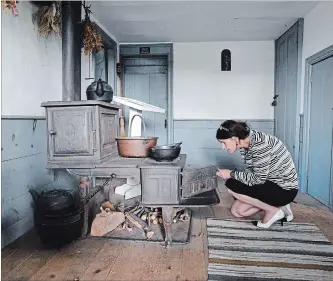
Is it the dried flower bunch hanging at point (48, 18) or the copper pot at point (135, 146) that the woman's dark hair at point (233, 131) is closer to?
the copper pot at point (135, 146)

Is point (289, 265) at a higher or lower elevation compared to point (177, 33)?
lower

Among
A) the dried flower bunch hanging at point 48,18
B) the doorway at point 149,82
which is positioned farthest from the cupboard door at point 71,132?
the doorway at point 149,82

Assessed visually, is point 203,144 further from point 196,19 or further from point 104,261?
point 104,261

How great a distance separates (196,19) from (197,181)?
2488 millimetres

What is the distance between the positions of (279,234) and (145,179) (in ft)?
3.79

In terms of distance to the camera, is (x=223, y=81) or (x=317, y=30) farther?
(x=223, y=81)

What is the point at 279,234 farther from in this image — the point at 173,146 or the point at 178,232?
the point at 173,146

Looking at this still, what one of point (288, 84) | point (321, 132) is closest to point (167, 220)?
point (321, 132)

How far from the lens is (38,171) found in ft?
8.24

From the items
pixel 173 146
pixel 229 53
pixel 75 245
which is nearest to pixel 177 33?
pixel 229 53

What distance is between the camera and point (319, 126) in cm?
328

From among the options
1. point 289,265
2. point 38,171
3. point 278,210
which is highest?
point 38,171

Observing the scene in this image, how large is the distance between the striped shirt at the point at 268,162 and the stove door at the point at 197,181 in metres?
0.36

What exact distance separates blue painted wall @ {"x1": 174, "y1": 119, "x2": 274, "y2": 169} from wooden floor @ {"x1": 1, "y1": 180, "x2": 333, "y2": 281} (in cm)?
259
